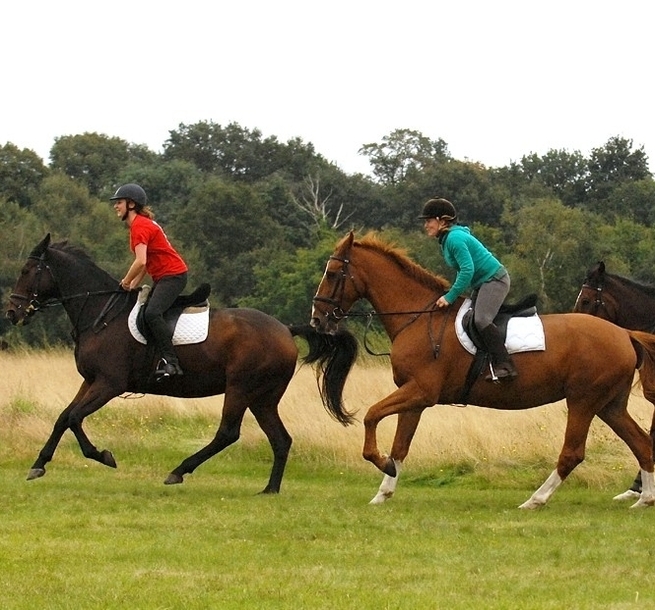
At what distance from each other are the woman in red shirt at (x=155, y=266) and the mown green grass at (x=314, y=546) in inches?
55.6

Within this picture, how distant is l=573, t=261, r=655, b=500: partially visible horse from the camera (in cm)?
1382

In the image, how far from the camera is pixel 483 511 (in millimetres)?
11773

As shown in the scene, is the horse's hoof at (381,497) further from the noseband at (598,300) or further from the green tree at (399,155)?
the green tree at (399,155)

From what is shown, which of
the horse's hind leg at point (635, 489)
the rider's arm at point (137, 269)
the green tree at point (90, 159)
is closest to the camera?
the horse's hind leg at point (635, 489)

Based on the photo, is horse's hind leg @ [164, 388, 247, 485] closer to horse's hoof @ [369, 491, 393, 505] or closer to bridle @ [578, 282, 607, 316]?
horse's hoof @ [369, 491, 393, 505]

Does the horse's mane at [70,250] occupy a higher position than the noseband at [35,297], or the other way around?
the horse's mane at [70,250]

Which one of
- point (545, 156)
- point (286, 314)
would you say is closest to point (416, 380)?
point (286, 314)

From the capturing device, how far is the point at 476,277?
12.0m

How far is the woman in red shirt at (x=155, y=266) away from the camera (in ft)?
42.7

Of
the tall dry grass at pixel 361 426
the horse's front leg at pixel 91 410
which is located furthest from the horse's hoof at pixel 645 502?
the horse's front leg at pixel 91 410

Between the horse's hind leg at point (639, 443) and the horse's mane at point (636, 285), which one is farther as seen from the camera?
the horse's mane at point (636, 285)

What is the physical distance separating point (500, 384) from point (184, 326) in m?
3.32

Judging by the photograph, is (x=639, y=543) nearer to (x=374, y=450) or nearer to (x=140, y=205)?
(x=374, y=450)

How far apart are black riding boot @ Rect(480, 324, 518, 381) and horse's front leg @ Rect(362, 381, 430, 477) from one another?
69 cm
